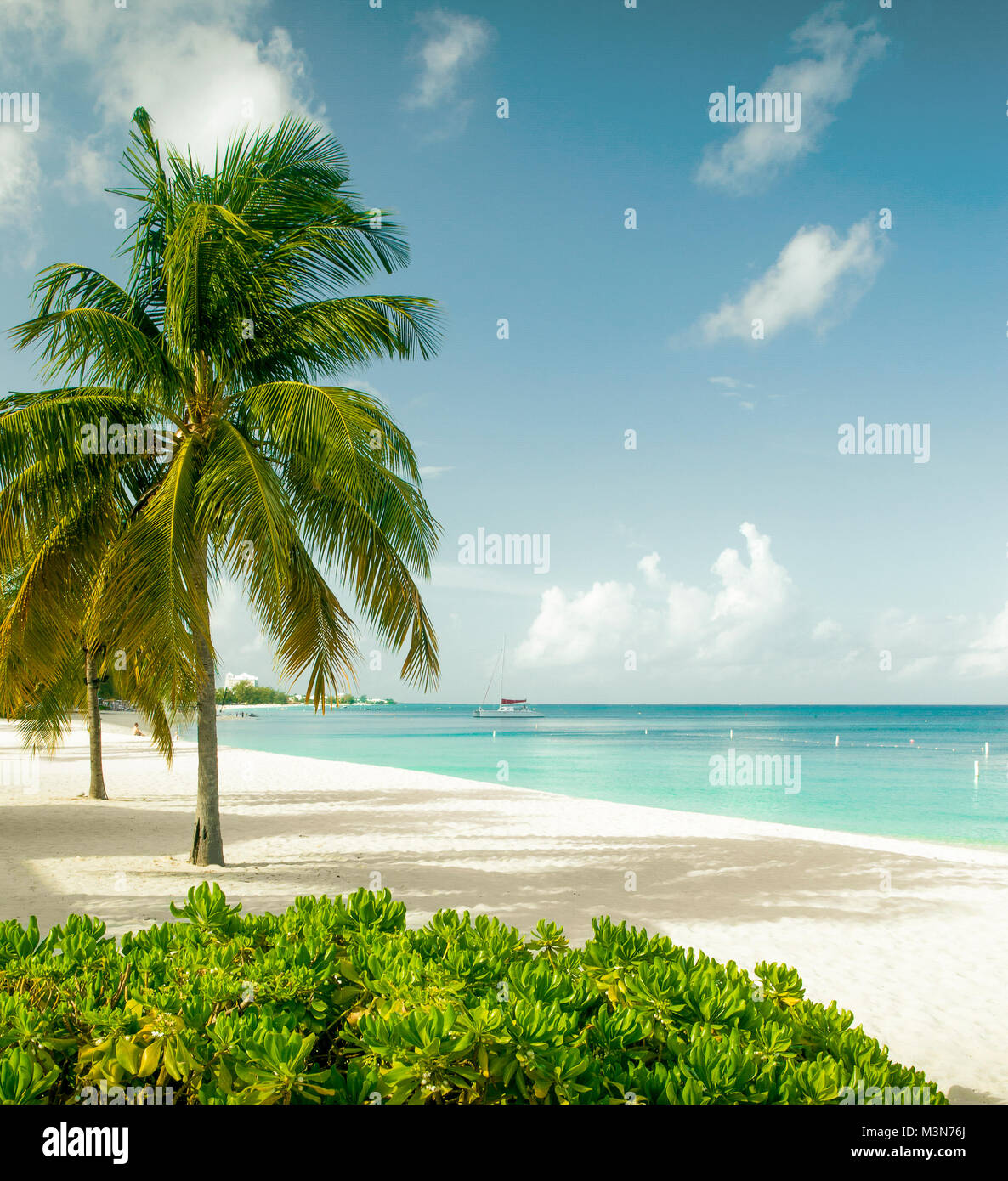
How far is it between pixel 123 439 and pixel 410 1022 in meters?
8.53

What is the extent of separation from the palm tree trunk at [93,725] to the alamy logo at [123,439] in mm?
6861

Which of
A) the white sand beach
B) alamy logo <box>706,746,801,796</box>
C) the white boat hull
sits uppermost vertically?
the white sand beach

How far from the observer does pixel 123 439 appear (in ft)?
28.8

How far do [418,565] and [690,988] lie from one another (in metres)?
7.55

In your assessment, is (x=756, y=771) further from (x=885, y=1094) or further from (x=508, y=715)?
(x=508, y=715)

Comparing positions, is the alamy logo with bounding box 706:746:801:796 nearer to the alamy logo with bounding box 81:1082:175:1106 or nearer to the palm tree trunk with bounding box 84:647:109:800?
the palm tree trunk with bounding box 84:647:109:800

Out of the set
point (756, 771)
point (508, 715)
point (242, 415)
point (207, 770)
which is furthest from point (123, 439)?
point (508, 715)

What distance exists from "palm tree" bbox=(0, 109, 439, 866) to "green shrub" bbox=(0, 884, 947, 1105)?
218 inches

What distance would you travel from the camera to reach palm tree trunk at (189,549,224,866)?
9.38 meters

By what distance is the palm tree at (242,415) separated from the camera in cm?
799

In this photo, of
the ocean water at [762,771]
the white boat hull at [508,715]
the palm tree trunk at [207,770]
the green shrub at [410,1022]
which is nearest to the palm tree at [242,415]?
the palm tree trunk at [207,770]
